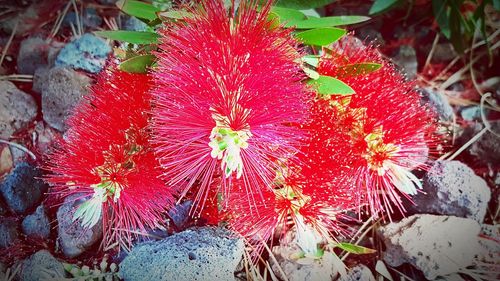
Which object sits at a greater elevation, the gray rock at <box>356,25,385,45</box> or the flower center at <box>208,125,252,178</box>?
the gray rock at <box>356,25,385,45</box>

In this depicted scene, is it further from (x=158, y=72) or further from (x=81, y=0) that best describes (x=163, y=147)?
(x=81, y=0)

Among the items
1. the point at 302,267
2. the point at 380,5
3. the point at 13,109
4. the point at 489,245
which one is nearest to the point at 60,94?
the point at 13,109

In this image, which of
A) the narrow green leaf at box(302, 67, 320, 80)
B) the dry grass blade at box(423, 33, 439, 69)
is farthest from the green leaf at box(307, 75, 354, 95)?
the dry grass blade at box(423, 33, 439, 69)

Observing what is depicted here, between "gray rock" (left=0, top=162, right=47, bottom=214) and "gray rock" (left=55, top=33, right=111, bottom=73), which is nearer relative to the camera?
"gray rock" (left=0, top=162, right=47, bottom=214)

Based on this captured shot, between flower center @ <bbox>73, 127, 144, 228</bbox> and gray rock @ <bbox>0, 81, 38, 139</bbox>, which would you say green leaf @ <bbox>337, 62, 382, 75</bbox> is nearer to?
flower center @ <bbox>73, 127, 144, 228</bbox>

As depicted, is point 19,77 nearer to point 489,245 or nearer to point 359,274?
point 359,274

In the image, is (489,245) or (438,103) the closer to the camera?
(489,245)

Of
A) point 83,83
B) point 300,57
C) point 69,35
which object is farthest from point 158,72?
point 69,35
